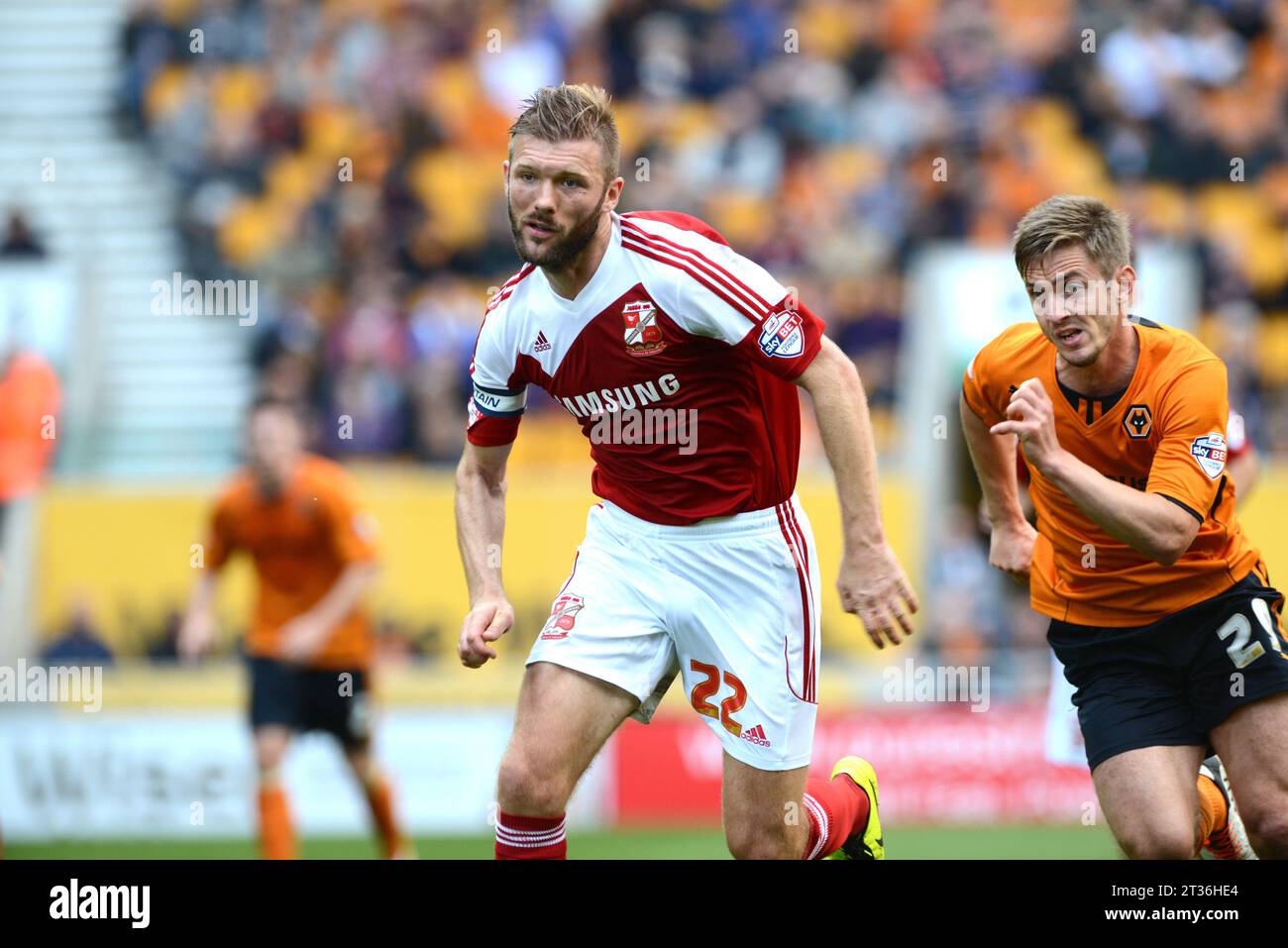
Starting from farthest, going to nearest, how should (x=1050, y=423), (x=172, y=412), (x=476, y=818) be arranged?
(x=172, y=412)
(x=476, y=818)
(x=1050, y=423)

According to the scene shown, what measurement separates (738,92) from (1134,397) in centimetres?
1108

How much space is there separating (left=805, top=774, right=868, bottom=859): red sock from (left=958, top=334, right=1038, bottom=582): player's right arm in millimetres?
1019

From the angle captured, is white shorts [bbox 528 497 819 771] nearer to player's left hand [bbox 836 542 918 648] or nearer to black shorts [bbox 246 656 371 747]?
player's left hand [bbox 836 542 918 648]

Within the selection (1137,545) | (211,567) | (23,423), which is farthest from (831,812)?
(23,423)

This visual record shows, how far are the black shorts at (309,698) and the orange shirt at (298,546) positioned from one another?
72mm

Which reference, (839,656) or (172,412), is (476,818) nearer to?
(839,656)

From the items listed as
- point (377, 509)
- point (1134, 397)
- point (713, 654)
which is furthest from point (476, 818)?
point (1134, 397)

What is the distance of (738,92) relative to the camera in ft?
52.4

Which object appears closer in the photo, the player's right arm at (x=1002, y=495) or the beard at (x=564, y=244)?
the beard at (x=564, y=244)

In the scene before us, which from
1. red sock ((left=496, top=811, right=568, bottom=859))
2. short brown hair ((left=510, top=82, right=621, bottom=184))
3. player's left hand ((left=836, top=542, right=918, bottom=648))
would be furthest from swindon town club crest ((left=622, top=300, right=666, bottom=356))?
red sock ((left=496, top=811, right=568, bottom=859))

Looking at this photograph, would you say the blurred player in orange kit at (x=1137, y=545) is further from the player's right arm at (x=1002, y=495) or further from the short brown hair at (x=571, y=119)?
the short brown hair at (x=571, y=119)

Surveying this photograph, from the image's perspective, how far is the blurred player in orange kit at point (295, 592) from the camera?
927 centimetres

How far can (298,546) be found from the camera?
9.46 m

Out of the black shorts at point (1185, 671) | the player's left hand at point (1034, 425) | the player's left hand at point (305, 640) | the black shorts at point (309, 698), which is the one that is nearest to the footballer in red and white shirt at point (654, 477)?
the player's left hand at point (1034, 425)
